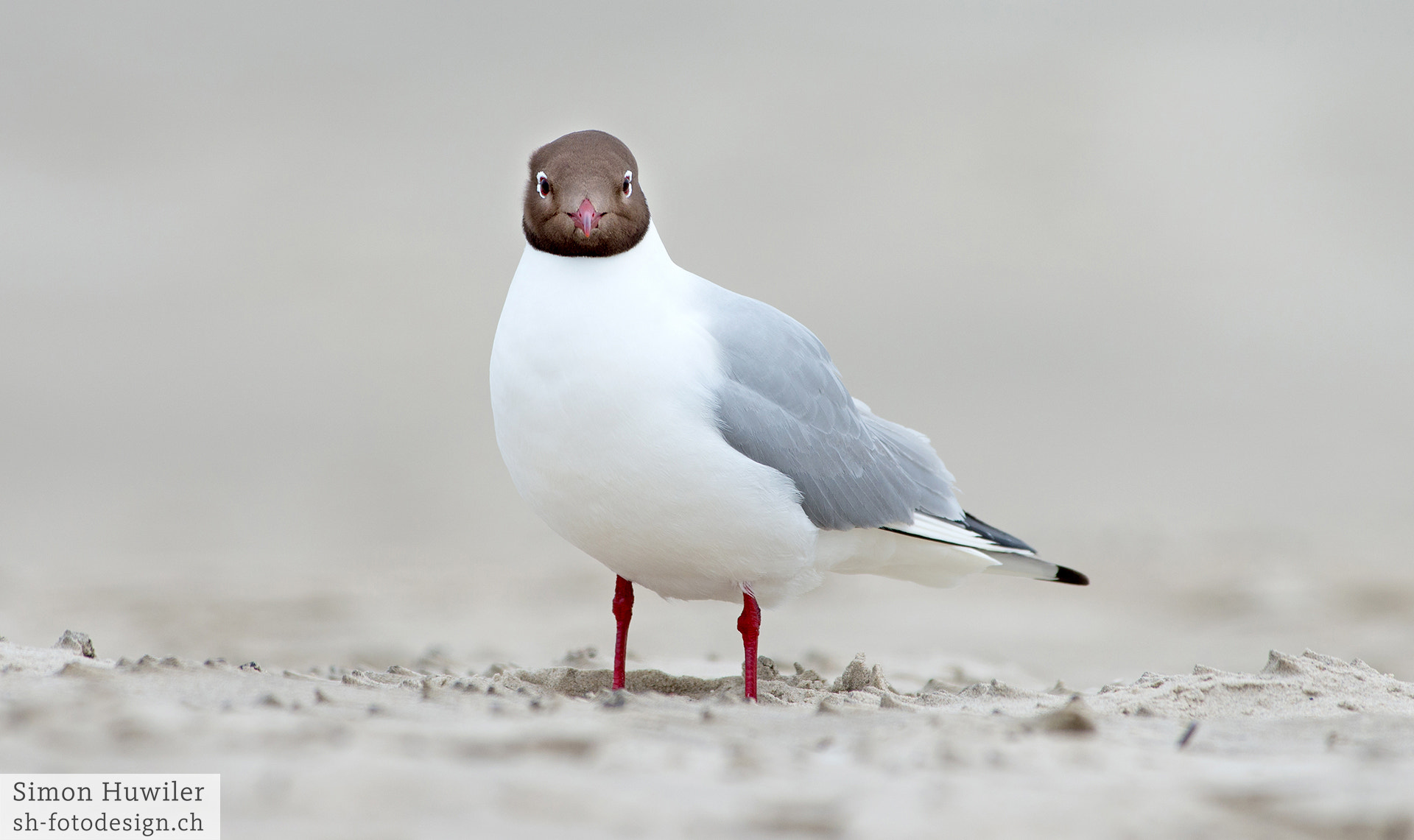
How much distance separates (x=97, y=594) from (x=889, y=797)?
22.4 feet

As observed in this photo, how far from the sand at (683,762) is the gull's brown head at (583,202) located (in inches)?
56.2

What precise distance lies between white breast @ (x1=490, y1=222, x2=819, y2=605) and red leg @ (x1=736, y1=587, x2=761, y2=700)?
189 millimetres

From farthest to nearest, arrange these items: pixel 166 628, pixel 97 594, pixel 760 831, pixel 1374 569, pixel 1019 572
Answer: pixel 1374 569, pixel 97 594, pixel 166 628, pixel 1019 572, pixel 760 831

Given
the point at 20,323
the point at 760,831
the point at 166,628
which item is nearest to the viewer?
the point at 760,831

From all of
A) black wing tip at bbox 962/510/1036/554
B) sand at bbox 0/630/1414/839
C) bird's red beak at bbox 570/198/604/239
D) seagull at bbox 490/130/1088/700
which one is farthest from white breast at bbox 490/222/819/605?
black wing tip at bbox 962/510/1036/554

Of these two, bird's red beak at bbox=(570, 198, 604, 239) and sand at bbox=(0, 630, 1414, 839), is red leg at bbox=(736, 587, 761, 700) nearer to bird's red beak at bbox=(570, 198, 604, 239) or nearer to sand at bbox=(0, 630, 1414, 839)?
sand at bbox=(0, 630, 1414, 839)

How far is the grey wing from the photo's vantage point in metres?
3.92

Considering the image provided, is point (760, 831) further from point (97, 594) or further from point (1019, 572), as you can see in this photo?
point (97, 594)

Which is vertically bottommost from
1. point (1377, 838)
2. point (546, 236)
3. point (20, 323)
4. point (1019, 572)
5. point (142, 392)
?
point (1377, 838)

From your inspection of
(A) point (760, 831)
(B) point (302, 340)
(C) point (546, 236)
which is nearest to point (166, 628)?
(C) point (546, 236)

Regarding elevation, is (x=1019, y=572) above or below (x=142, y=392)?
below

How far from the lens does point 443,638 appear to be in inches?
273

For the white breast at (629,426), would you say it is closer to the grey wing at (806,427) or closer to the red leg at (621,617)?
the grey wing at (806,427)

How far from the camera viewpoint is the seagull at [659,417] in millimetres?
3691
